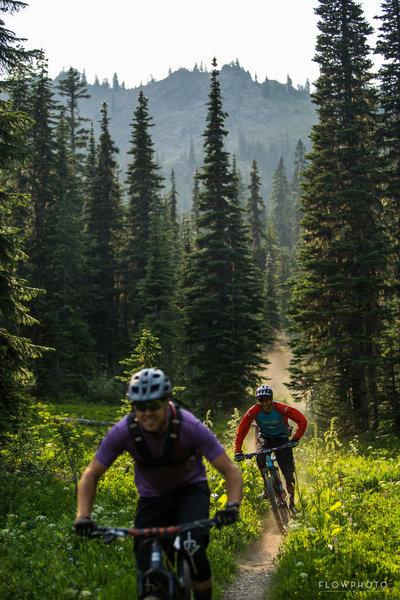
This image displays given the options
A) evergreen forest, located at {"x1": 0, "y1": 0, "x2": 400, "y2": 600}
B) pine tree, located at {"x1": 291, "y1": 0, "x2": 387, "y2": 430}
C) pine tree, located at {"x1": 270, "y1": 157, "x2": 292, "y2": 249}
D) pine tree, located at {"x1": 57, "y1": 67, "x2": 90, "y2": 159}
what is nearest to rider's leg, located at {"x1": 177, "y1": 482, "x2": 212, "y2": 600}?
evergreen forest, located at {"x1": 0, "y1": 0, "x2": 400, "y2": 600}

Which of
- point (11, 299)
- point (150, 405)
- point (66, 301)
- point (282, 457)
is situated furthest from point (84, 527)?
point (66, 301)

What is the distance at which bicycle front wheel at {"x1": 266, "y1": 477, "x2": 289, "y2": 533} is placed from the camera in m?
8.34

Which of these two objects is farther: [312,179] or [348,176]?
[312,179]

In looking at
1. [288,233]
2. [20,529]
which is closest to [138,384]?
[20,529]

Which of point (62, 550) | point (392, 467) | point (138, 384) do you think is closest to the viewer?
point (138, 384)

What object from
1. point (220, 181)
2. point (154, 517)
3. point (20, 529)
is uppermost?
point (220, 181)

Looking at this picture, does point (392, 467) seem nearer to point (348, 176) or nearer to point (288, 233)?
point (348, 176)

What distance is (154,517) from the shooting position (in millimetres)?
4285

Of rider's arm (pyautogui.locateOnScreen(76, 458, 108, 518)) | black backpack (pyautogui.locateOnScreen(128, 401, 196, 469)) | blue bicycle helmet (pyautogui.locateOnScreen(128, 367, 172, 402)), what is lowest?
rider's arm (pyautogui.locateOnScreen(76, 458, 108, 518))

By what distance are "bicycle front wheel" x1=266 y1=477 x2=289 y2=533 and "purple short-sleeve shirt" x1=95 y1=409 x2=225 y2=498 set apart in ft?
15.0

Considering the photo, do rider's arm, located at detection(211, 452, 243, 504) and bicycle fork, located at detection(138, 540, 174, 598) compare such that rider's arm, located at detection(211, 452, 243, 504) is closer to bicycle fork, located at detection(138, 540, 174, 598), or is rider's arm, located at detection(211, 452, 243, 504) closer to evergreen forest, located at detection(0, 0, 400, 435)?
bicycle fork, located at detection(138, 540, 174, 598)

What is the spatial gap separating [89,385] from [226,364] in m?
9.85

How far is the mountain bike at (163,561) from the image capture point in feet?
11.5

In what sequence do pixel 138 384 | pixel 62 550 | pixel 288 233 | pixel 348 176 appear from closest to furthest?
pixel 138 384 < pixel 62 550 < pixel 348 176 < pixel 288 233
